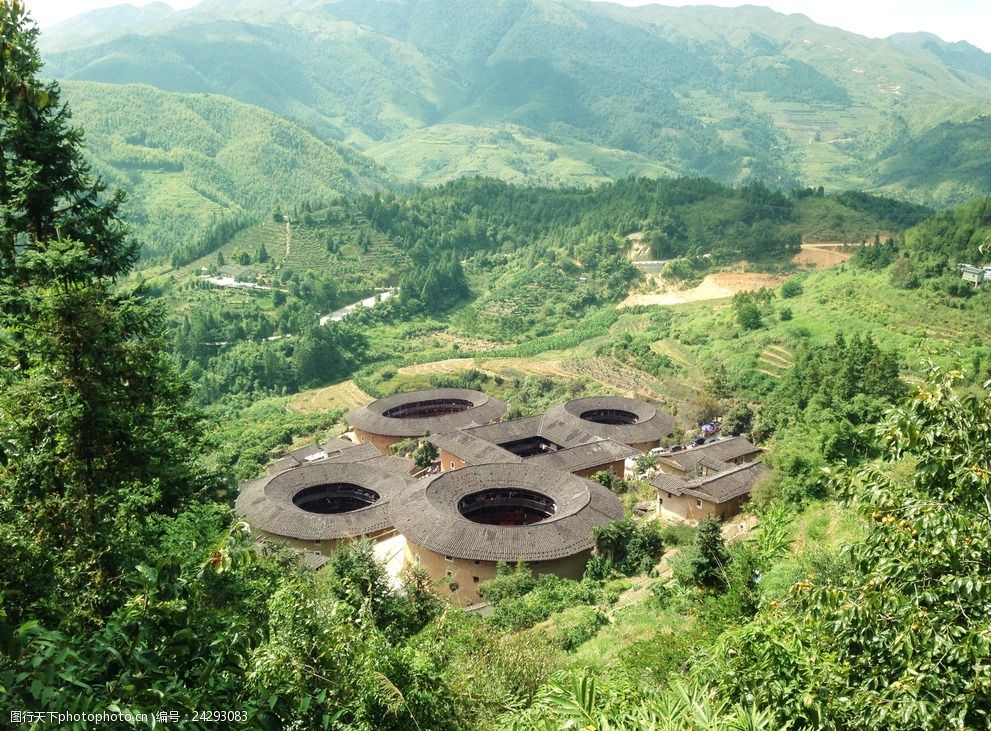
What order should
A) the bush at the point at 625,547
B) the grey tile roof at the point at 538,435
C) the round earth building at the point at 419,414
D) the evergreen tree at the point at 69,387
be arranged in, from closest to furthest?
the evergreen tree at the point at 69,387 → the bush at the point at 625,547 → the grey tile roof at the point at 538,435 → the round earth building at the point at 419,414

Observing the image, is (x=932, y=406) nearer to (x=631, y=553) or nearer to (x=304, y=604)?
(x=304, y=604)

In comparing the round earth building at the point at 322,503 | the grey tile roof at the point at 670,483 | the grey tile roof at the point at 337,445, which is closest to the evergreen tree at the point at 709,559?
the grey tile roof at the point at 670,483

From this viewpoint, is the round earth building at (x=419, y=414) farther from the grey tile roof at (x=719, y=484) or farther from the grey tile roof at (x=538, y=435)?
the grey tile roof at (x=719, y=484)

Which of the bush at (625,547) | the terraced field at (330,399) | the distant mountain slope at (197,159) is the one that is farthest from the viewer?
the distant mountain slope at (197,159)

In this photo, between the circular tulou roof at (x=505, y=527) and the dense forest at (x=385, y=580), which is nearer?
the dense forest at (x=385, y=580)

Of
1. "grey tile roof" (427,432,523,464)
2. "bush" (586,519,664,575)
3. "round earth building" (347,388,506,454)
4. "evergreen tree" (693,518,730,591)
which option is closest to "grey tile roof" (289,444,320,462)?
"round earth building" (347,388,506,454)

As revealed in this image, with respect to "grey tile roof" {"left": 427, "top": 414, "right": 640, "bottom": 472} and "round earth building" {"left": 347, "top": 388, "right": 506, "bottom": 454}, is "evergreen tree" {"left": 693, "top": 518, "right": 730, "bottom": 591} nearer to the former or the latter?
"grey tile roof" {"left": 427, "top": 414, "right": 640, "bottom": 472}

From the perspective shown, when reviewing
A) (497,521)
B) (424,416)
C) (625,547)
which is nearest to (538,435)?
(424,416)
